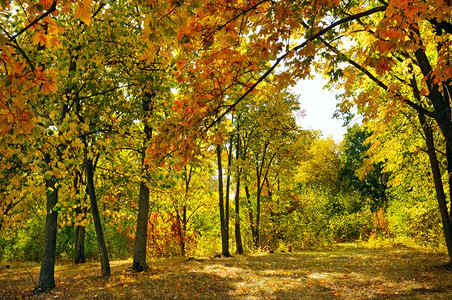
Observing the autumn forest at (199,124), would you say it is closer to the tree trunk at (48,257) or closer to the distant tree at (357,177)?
the tree trunk at (48,257)

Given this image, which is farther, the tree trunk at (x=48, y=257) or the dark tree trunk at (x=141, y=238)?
the dark tree trunk at (x=141, y=238)

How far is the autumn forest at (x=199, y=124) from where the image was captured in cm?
364

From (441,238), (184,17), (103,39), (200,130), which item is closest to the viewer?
(184,17)

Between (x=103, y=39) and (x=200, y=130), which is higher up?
(x=103, y=39)

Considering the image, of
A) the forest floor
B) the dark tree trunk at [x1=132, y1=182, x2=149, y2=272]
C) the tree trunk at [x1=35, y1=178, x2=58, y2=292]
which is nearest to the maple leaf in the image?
the forest floor

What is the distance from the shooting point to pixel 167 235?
17.3 metres

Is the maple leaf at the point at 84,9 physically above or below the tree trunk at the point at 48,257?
above

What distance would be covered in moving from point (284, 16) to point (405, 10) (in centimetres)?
127

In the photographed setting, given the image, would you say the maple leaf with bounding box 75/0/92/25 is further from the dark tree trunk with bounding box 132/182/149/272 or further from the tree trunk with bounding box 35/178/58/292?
the dark tree trunk with bounding box 132/182/149/272

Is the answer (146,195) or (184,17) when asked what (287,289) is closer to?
(146,195)

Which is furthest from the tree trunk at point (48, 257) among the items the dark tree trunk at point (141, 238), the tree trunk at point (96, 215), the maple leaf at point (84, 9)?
the maple leaf at point (84, 9)

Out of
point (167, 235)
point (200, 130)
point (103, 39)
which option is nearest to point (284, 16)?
point (200, 130)

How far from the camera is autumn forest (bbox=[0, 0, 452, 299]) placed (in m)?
3.64

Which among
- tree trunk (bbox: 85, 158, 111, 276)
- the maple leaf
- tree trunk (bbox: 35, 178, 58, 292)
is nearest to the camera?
the maple leaf
